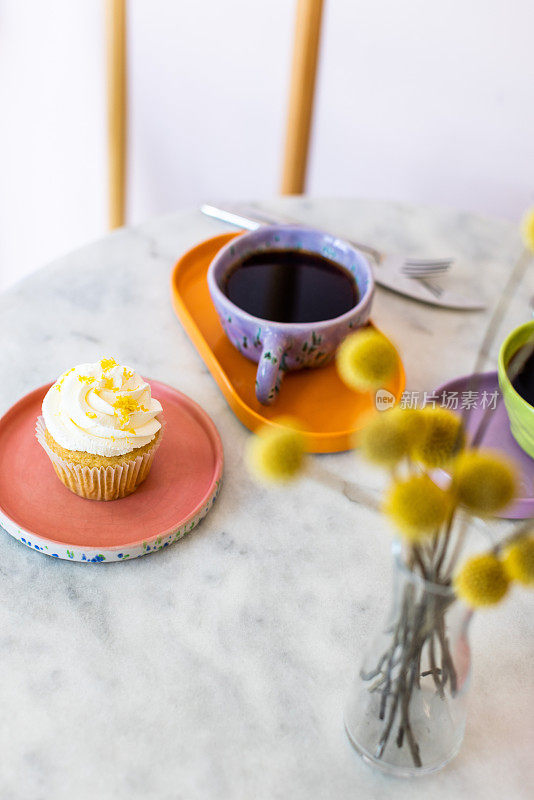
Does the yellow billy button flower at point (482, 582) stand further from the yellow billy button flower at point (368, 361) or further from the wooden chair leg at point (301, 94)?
the wooden chair leg at point (301, 94)

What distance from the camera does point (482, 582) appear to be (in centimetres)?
40

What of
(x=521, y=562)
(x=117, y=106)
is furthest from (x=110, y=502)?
(x=117, y=106)

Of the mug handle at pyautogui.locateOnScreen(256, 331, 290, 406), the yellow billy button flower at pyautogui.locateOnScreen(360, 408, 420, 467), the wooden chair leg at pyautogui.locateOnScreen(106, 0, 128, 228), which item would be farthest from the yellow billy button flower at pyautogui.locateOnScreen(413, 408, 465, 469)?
the wooden chair leg at pyautogui.locateOnScreen(106, 0, 128, 228)

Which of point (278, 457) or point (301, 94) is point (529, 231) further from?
point (301, 94)

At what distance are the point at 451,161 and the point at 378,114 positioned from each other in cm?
17

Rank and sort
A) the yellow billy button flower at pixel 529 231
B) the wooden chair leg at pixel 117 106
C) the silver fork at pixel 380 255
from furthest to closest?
the wooden chair leg at pixel 117 106, the silver fork at pixel 380 255, the yellow billy button flower at pixel 529 231

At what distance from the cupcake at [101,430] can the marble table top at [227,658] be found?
0.07m

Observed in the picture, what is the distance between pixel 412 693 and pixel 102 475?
31cm

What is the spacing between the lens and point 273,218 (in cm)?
109

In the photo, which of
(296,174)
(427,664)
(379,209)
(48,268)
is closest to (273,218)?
(379,209)

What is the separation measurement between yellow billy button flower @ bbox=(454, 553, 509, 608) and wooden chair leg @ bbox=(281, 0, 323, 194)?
1269mm

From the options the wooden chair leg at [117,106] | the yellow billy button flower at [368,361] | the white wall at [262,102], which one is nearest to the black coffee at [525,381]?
the yellow billy button flower at [368,361]

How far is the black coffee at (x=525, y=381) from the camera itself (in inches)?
29.7

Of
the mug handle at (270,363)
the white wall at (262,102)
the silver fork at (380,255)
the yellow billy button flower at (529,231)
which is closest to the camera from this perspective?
the yellow billy button flower at (529,231)
